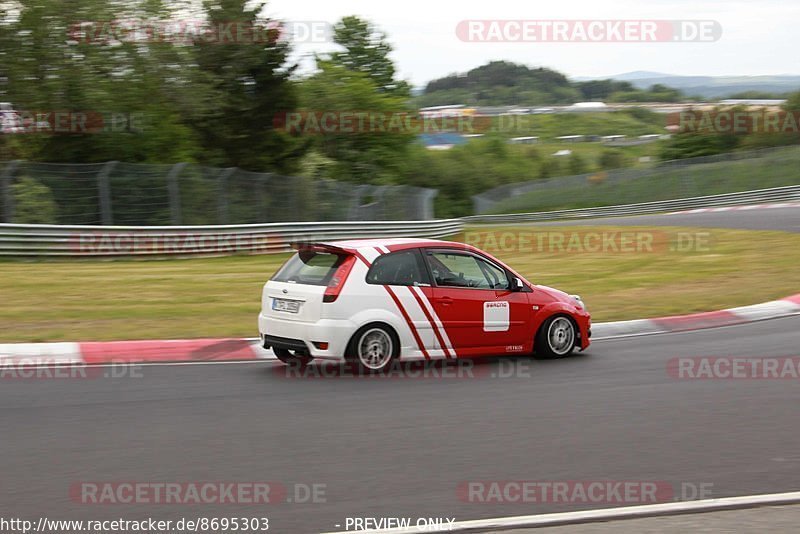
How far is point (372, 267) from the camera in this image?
34.1 ft

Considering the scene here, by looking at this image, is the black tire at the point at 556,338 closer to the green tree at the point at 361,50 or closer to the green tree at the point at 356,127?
the green tree at the point at 356,127

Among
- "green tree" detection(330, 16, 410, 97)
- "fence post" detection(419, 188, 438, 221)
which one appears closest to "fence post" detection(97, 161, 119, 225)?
"fence post" detection(419, 188, 438, 221)

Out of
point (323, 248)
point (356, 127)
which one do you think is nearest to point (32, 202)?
point (323, 248)

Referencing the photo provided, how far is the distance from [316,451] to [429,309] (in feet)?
11.9

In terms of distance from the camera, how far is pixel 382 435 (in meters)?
7.63

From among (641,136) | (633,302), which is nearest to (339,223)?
(633,302)

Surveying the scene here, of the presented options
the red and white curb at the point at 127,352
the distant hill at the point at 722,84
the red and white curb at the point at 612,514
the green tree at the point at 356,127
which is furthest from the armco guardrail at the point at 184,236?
the distant hill at the point at 722,84

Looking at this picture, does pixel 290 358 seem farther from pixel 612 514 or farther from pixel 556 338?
pixel 612 514

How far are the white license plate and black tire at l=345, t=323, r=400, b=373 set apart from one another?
2.23 ft

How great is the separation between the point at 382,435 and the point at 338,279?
9.35 ft

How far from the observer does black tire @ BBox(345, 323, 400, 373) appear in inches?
399

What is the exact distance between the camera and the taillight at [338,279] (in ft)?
33.0

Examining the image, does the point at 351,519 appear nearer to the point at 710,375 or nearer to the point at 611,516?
the point at 611,516

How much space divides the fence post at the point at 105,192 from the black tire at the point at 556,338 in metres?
15.2
